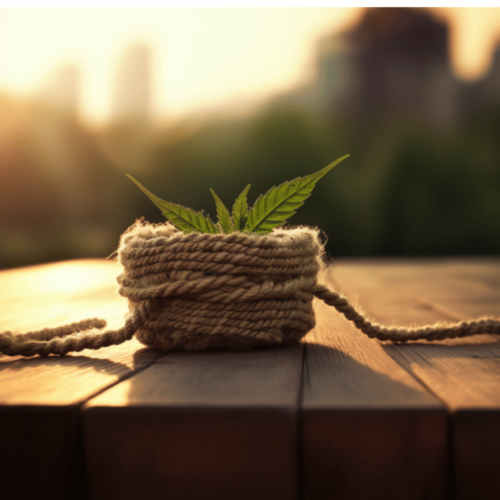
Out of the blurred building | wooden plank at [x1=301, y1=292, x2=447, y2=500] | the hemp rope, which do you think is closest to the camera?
wooden plank at [x1=301, y1=292, x2=447, y2=500]

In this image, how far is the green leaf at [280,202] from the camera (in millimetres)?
688

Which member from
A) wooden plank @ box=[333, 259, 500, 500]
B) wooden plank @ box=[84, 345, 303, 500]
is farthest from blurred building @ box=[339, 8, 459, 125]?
wooden plank @ box=[84, 345, 303, 500]

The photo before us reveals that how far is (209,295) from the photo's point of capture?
2.00ft

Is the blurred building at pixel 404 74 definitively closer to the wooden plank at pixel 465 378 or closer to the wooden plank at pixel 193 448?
the wooden plank at pixel 465 378

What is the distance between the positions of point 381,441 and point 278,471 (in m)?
0.10

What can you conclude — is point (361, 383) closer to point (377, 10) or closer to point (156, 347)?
point (156, 347)

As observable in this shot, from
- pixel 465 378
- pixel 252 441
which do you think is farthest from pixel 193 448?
pixel 465 378

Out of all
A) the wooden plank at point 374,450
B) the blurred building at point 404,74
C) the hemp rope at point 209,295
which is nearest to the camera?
the wooden plank at point 374,450

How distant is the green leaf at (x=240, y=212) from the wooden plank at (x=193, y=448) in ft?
1.12

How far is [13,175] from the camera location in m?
3.05

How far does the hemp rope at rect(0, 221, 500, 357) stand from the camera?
0.61 metres

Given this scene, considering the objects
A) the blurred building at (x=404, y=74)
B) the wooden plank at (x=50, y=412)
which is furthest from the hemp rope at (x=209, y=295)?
the blurred building at (x=404, y=74)

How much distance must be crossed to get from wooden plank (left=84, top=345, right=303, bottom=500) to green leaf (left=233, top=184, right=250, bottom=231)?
34cm

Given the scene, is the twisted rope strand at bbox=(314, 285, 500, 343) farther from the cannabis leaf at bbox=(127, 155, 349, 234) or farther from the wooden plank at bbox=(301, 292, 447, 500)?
the wooden plank at bbox=(301, 292, 447, 500)
